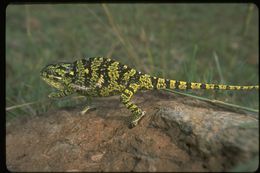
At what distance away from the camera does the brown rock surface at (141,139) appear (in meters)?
3.55

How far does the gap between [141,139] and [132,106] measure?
0.57m

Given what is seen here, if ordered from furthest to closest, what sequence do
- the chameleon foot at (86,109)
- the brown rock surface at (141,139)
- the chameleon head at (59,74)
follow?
the chameleon head at (59,74)
the chameleon foot at (86,109)
the brown rock surface at (141,139)

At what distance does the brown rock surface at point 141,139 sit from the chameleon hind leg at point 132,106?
0.07m

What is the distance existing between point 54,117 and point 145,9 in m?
6.30

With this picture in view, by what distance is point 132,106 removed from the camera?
4.54 m

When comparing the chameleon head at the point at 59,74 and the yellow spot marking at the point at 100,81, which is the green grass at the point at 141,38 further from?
Result: the yellow spot marking at the point at 100,81

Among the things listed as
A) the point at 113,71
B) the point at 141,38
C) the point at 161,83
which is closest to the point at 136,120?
the point at 161,83

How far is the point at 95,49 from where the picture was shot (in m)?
9.30

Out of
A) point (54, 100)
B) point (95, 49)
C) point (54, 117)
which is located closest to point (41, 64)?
point (95, 49)

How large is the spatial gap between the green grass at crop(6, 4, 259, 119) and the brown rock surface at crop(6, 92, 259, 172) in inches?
98.5

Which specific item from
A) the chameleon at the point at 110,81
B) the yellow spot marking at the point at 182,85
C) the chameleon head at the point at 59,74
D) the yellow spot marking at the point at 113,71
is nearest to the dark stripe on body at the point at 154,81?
the chameleon at the point at 110,81

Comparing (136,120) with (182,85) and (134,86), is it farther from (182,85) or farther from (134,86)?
(182,85)

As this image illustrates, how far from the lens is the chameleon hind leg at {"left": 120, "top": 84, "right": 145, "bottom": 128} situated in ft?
14.4

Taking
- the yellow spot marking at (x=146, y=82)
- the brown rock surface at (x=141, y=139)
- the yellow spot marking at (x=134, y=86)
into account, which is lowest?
the brown rock surface at (x=141, y=139)
